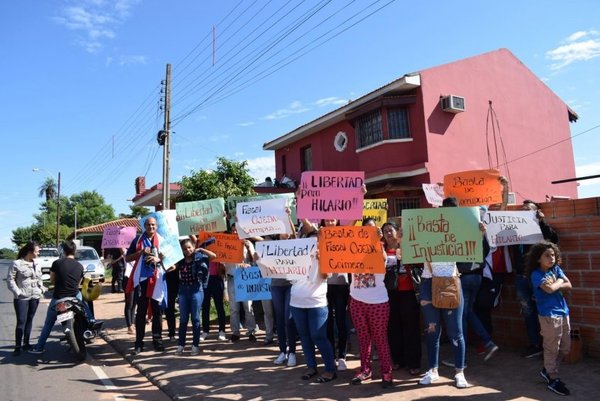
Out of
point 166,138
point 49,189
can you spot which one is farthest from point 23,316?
point 49,189

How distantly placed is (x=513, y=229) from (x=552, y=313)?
51.4 inches

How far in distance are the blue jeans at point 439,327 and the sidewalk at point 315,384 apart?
0.29 metres

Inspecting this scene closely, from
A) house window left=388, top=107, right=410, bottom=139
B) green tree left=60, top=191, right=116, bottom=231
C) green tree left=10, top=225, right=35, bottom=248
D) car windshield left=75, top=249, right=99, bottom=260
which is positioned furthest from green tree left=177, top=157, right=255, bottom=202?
green tree left=10, top=225, right=35, bottom=248

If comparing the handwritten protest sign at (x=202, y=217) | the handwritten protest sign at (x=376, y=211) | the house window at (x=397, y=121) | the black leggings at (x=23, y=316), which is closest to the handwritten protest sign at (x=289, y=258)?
the handwritten protest sign at (x=202, y=217)

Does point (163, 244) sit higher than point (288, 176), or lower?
lower

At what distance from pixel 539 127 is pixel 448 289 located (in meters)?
17.0

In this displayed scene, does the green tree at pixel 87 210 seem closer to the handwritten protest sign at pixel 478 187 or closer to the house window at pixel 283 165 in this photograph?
the house window at pixel 283 165

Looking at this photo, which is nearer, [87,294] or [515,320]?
[515,320]

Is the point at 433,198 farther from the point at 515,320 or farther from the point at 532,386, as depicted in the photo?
the point at 532,386

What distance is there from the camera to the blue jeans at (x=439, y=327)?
504 cm

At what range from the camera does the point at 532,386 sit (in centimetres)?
484

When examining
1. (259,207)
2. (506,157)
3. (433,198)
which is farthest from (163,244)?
(506,157)

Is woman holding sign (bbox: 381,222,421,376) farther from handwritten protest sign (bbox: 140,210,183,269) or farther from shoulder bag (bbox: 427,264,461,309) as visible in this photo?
handwritten protest sign (bbox: 140,210,183,269)

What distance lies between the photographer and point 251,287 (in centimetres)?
703
